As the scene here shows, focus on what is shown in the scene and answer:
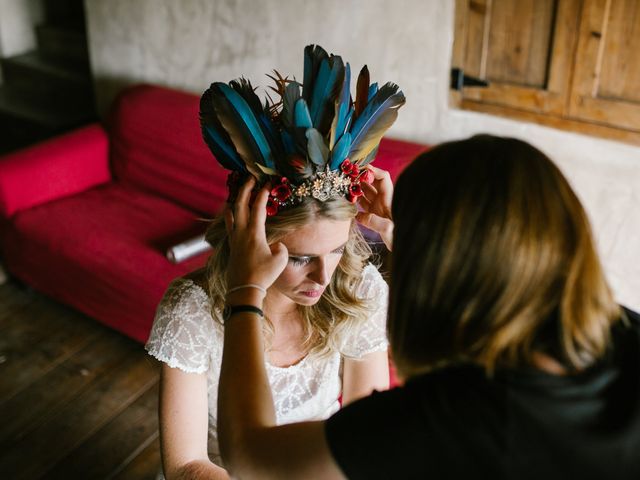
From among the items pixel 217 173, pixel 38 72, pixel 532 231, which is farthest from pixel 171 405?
pixel 38 72

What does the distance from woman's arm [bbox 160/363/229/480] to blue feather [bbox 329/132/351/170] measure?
607 mm

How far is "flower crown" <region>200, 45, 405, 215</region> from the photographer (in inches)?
53.3

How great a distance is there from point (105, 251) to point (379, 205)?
5.76 feet

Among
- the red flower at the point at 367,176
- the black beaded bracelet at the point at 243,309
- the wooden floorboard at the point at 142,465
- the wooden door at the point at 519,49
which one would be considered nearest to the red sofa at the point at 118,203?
the wooden door at the point at 519,49

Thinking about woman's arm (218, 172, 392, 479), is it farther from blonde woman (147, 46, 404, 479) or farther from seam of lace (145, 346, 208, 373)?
seam of lace (145, 346, 208, 373)

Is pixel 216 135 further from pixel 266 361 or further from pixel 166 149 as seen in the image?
pixel 166 149

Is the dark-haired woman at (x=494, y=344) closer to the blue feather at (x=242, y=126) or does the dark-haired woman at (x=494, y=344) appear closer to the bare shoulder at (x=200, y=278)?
the blue feather at (x=242, y=126)

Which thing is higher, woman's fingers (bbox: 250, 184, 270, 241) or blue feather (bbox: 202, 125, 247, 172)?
blue feather (bbox: 202, 125, 247, 172)

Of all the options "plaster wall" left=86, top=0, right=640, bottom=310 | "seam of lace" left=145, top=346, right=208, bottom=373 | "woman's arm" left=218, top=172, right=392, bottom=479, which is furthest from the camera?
"plaster wall" left=86, top=0, right=640, bottom=310

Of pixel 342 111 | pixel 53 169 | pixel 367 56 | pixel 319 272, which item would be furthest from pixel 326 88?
pixel 53 169

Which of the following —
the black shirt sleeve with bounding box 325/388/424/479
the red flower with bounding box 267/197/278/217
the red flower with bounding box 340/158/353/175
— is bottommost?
the black shirt sleeve with bounding box 325/388/424/479

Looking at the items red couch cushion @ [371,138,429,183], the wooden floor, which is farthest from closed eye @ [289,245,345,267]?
red couch cushion @ [371,138,429,183]

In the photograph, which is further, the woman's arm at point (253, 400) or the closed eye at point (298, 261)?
the closed eye at point (298, 261)

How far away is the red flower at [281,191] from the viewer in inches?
56.1
